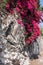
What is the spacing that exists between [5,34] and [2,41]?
0.27 m

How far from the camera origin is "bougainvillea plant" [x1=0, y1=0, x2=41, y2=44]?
8758mm

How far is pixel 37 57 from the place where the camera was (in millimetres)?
10938

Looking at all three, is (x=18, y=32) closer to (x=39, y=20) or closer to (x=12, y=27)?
(x=12, y=27)

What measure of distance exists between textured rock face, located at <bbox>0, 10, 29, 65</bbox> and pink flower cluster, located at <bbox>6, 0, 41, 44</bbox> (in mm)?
434

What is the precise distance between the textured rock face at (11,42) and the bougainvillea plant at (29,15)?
0.41 meters

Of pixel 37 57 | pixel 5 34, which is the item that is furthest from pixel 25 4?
pixel 37 57

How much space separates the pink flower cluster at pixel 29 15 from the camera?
882 cm

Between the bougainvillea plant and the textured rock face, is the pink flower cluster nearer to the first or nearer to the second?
the bougainvillea plant

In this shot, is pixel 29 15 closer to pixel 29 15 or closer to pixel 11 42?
pixel 29 15

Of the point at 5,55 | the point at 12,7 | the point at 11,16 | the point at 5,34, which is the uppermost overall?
the point at 12,7

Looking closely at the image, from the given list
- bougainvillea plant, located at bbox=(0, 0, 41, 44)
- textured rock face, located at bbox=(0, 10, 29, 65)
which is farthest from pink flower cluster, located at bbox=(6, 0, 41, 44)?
textured rock face, located at bbox=(0, 10, 29, 65)

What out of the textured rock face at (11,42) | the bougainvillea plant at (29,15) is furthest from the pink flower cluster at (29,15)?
the textured rock face at (11,42)

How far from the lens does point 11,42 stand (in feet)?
25.8

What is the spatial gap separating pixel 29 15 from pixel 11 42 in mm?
1925
